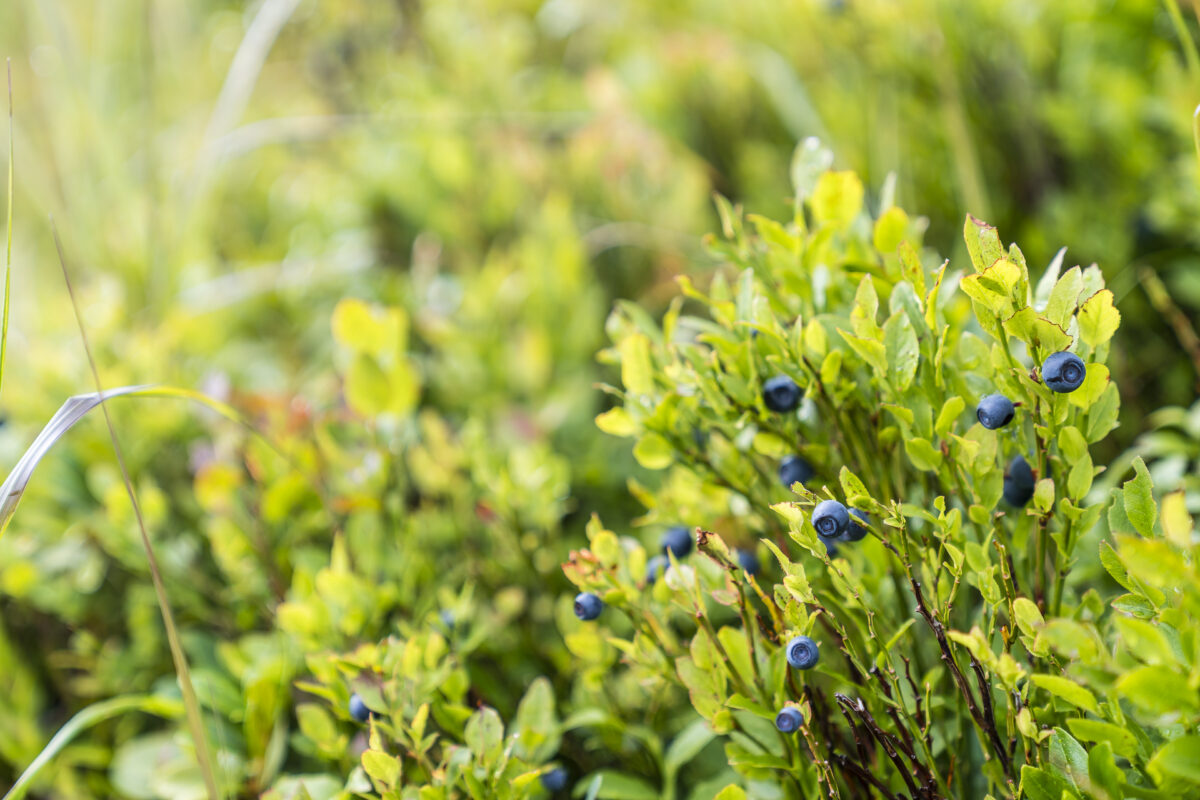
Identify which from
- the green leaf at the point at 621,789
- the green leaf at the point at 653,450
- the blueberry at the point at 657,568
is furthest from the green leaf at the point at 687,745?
the green leaf at the point at 653,450

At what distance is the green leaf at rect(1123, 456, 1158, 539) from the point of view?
55 centimetres

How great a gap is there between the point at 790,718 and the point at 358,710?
391 mm

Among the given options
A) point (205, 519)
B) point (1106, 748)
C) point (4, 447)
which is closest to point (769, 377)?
point (1106, 748)

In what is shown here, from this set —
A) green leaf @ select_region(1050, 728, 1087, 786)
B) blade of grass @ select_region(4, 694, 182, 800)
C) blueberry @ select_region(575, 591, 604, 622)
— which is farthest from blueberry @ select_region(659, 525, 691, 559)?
blade of grass @ select_region(4, 694, 182, 800)

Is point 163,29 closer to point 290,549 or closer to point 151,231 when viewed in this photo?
point 151,231

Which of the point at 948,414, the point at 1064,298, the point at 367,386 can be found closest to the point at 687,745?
the point at 948,414

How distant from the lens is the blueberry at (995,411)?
1.91 feet

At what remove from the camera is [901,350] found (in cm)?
62

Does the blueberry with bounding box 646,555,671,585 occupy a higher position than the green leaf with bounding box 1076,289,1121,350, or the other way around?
the green leaf with bounding box 1076,289,1121,350

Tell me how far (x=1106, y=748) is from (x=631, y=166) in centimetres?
151

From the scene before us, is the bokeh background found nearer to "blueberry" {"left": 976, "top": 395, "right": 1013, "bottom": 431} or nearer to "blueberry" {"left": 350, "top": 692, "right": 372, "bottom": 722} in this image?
"blueberry" {"left": 350, "top": 692, "right": 372, "bottom": 722}

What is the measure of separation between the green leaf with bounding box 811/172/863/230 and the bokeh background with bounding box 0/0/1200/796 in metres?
0.04

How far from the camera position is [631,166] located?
1.79m

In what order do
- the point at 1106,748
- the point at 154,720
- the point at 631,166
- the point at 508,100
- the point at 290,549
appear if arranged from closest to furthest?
1. the point at 1106,748
2. the point at 290,549
3. the point at 154,720
4. the point at 631,166
5. the point at 508,100
